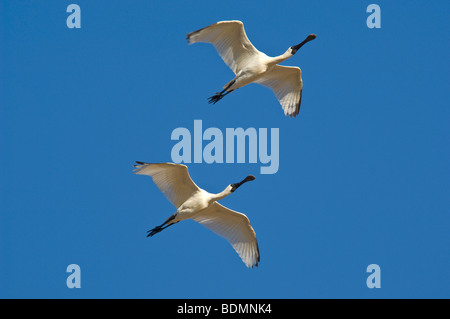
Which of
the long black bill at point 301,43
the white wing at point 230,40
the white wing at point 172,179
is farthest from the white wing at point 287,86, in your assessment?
the white wing at point 172,179

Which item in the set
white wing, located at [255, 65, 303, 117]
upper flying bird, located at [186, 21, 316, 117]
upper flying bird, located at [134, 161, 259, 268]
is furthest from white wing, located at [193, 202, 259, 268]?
white wing, located at [255, 65, 303, 117]

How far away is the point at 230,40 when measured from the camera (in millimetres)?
17891

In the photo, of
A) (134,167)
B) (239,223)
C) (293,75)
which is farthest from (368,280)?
(134,167)

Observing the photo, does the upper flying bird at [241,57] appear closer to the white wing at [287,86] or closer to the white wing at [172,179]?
the white wing at [287,86]

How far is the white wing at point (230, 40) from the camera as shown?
17469 millimetres

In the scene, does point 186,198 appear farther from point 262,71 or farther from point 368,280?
point 368,280

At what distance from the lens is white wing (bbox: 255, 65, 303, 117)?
62.1 feet

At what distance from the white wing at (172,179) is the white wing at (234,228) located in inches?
23.2

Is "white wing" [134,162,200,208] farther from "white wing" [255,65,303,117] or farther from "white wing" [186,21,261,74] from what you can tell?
"white wing" [255,65,303,117]

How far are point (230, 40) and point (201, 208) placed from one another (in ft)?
11.2

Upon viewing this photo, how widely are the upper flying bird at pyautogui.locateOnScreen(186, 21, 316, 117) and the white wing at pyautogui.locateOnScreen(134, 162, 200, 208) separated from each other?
7.05 ft

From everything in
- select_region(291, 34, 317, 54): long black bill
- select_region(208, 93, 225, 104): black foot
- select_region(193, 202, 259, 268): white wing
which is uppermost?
select_region(291, 34, 317, 54): long black bill

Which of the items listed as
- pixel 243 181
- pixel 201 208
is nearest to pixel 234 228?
pixel 243 181

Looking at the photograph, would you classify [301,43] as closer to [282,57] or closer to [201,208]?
[282,57]
